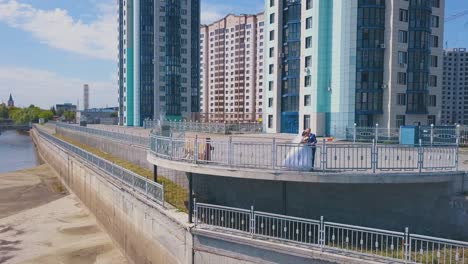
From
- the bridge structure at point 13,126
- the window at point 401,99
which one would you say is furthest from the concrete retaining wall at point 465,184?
the bridge structure at point 13,126

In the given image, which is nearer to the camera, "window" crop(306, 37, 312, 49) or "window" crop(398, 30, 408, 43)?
"window" crop(398, 30, 408, 43)

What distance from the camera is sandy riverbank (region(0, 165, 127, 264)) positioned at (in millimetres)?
18750

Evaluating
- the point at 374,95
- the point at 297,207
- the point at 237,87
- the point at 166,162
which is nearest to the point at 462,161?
the point at 297,207

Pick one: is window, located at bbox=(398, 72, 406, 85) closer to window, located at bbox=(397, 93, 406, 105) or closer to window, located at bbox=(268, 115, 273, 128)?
window, located at bbox=(397, 93, 406, 105)

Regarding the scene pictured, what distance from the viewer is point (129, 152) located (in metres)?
28.6

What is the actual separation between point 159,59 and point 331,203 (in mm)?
74721

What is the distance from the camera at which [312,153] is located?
11.0m

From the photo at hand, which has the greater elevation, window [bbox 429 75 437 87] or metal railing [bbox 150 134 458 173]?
window [bbox 429 75 437 87]

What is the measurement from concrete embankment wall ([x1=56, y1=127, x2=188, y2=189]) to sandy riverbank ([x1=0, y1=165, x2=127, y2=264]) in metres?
4.74

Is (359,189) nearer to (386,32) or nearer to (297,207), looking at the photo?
(297,207)

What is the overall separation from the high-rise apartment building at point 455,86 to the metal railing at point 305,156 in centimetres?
7256

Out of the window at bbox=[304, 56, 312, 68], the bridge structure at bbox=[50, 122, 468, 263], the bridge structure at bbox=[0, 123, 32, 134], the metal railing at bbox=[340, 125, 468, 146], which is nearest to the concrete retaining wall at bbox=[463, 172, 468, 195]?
the bridge structure at bbox=[50, 122, 468, 263]

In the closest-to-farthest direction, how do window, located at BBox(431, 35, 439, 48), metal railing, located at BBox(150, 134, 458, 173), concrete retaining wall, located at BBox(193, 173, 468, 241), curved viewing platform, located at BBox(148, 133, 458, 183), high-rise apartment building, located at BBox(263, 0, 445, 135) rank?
curved viewing platform, located at BBox(148, 133, 458, 183), metal railing, located at BBox(150, 134, 458, 173), concrete retaining wall, located at BBox(193, 173, 468, 241), high-rise apartment building, located at BBox(263, 0, 445, 135), window, located at BBox(431, 35, 439, 48)

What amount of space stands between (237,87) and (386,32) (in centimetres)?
8018
